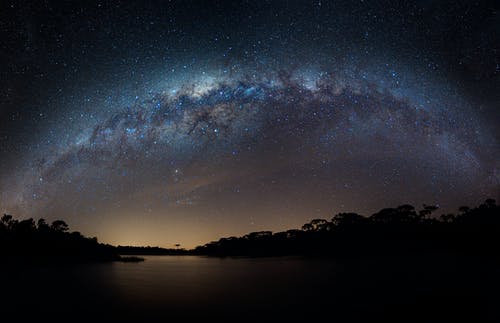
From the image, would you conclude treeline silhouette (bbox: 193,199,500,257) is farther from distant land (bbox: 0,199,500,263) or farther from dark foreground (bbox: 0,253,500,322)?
dark foreground (bbox: 0,253,500,322)

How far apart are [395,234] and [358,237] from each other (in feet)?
45.5

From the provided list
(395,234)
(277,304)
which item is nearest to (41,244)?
(277,304)

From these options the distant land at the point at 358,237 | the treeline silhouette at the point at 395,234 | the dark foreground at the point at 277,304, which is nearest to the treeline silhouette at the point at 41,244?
the distant land at the point at 358,237

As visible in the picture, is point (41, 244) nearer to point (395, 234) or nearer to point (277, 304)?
point (277, 304)

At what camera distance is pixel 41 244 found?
97.2 m

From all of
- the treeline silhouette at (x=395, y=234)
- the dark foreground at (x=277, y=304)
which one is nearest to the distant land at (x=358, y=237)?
the treeline silhouette at (x=395, y=234)

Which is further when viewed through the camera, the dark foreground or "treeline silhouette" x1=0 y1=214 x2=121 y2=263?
"treeline silhouette" x1=0 y1=214 x2=121 y2=263

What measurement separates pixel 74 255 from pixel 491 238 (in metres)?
127

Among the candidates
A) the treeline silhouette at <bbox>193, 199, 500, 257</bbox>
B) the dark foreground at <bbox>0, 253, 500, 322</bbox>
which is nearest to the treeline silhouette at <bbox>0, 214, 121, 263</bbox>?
the dark foreground at <bbox>0, 253, 500, 322</bbox>

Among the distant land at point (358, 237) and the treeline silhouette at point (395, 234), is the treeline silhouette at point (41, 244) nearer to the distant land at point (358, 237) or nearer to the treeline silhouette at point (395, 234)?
the distant land at point (358, 237)

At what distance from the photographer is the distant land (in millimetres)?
91938

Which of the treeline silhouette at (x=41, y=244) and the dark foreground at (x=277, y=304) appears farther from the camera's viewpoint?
the treeline silhouette at (x=41, y=244)

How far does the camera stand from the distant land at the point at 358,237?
91.9 meters

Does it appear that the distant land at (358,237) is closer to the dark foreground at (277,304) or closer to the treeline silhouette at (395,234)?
the treeline silhouette at (395,234)
